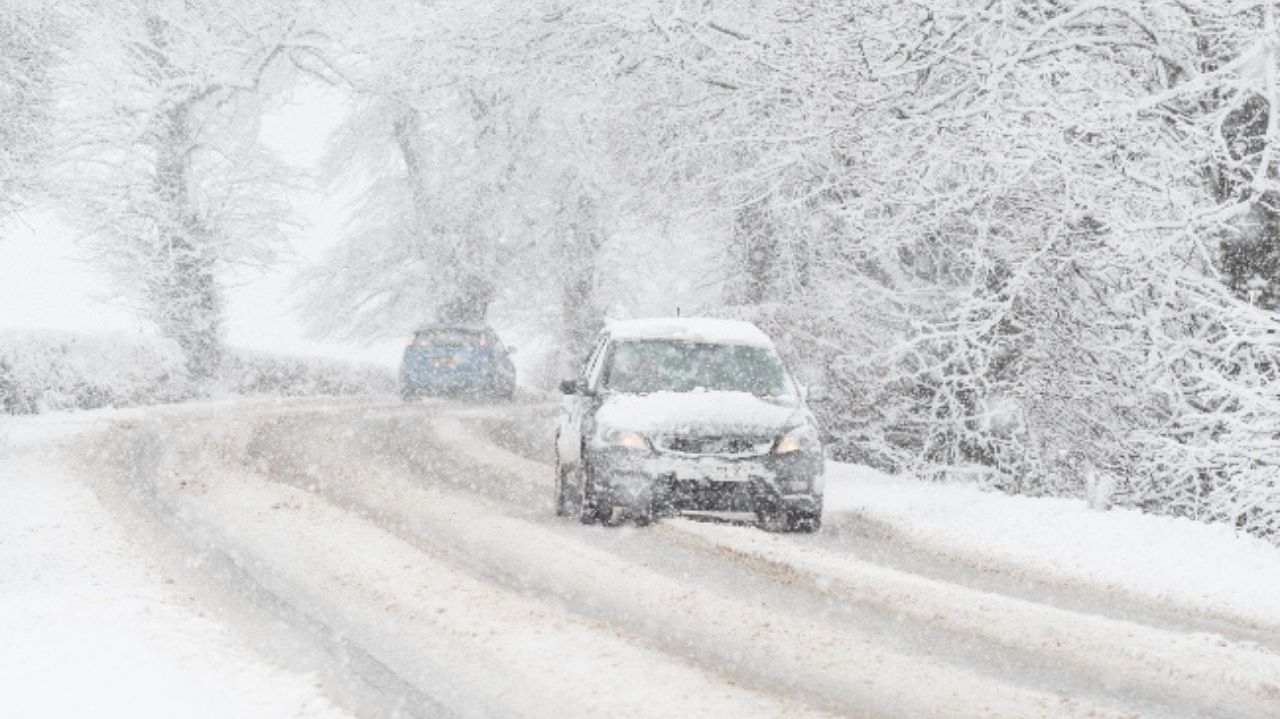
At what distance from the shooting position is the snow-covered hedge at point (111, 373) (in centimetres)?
2528

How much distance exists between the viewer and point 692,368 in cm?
1261

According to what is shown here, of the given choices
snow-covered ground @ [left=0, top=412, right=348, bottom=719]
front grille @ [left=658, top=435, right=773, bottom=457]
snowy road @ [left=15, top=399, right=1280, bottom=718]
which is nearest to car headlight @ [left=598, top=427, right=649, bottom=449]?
front grille @ [left=658, top=435, right=773, bottom=457]

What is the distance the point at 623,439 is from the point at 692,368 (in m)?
1.49

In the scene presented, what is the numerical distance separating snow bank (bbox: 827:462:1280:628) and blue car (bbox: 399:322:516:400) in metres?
17.9

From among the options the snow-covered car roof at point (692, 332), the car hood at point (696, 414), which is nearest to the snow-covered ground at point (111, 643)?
the car hood at point (696, 414)

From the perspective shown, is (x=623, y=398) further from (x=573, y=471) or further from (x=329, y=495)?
(x=329, y=495)

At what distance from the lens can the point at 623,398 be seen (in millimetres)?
11828

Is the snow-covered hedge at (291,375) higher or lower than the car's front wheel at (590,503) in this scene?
lower

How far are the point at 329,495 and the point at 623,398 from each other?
3.48m

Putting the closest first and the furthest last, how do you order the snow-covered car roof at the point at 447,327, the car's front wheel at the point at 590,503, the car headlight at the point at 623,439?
the car headlight at the point at 623,439 → the car's front wheel at the point at 590,503 → the snow-covered car roof at the point at 447,327

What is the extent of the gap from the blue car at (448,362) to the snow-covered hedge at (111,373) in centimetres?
495

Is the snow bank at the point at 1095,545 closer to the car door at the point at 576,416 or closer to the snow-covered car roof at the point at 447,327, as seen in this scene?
the car door at the point at 576,416

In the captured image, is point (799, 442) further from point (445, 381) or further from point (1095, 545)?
point (445, 381)

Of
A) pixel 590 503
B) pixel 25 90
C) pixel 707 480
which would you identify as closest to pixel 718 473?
pixel 707 480
